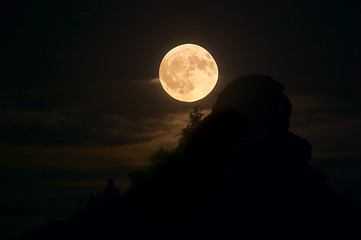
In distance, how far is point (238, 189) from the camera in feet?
245

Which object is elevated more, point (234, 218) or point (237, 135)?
point (237, 135)

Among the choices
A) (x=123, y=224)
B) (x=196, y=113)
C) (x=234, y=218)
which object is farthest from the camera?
(x=196, y=113)

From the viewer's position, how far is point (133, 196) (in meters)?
80.4

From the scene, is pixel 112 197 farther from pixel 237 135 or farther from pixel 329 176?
pixel 329 176

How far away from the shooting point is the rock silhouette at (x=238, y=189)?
73250 millimetres

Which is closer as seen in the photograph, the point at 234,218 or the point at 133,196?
the point at 234,218

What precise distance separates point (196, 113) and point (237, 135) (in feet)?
63.2

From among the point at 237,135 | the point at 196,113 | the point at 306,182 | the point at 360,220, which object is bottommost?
the point at 360,220

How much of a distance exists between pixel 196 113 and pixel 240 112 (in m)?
17.3

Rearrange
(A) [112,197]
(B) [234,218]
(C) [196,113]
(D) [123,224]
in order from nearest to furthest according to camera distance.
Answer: (B) [234,218] < (D) [123,224] < (A) [112,197] < (C) [196,113]

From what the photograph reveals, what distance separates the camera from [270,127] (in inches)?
3130

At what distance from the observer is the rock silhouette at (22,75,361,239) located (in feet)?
240

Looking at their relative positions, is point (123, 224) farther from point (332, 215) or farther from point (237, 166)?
point (332, 215)

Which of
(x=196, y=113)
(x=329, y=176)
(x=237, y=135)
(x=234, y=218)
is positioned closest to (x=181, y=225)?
(x=234, y=218)
